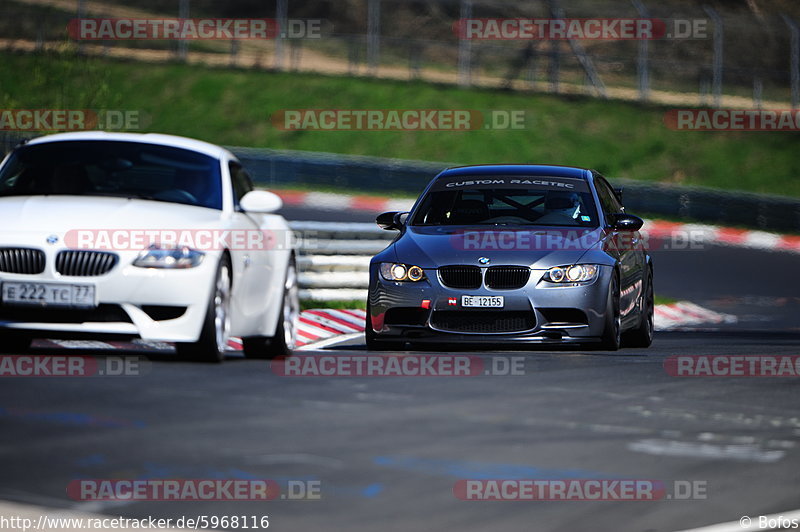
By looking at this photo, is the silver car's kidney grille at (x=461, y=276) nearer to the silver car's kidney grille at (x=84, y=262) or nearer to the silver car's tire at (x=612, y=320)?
the silver car's tire at (x=612, y=320)

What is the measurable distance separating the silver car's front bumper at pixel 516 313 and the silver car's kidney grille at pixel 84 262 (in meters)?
2.53

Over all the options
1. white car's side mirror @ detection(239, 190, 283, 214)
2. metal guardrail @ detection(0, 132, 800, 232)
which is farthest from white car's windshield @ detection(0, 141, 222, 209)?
metal guardrail @ detection(0, 132, 800, 232)

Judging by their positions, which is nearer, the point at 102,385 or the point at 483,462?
the point at 483,462

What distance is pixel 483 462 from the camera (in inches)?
267

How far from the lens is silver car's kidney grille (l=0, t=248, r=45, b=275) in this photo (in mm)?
9078

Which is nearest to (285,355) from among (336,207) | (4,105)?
(4,105)

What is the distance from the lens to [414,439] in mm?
7258

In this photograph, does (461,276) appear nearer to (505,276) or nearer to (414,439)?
(505,276)

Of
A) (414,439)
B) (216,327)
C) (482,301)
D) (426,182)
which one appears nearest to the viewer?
(414,439)

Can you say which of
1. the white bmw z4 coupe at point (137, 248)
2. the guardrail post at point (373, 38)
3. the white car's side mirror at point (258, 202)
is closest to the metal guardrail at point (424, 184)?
the guardrail post at point (373, 38)

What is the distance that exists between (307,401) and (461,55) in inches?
1265

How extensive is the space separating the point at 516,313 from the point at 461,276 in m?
0.48

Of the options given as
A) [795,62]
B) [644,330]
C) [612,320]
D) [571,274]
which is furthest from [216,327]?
[795,62]

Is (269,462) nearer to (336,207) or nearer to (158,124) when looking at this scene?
(336,207)
